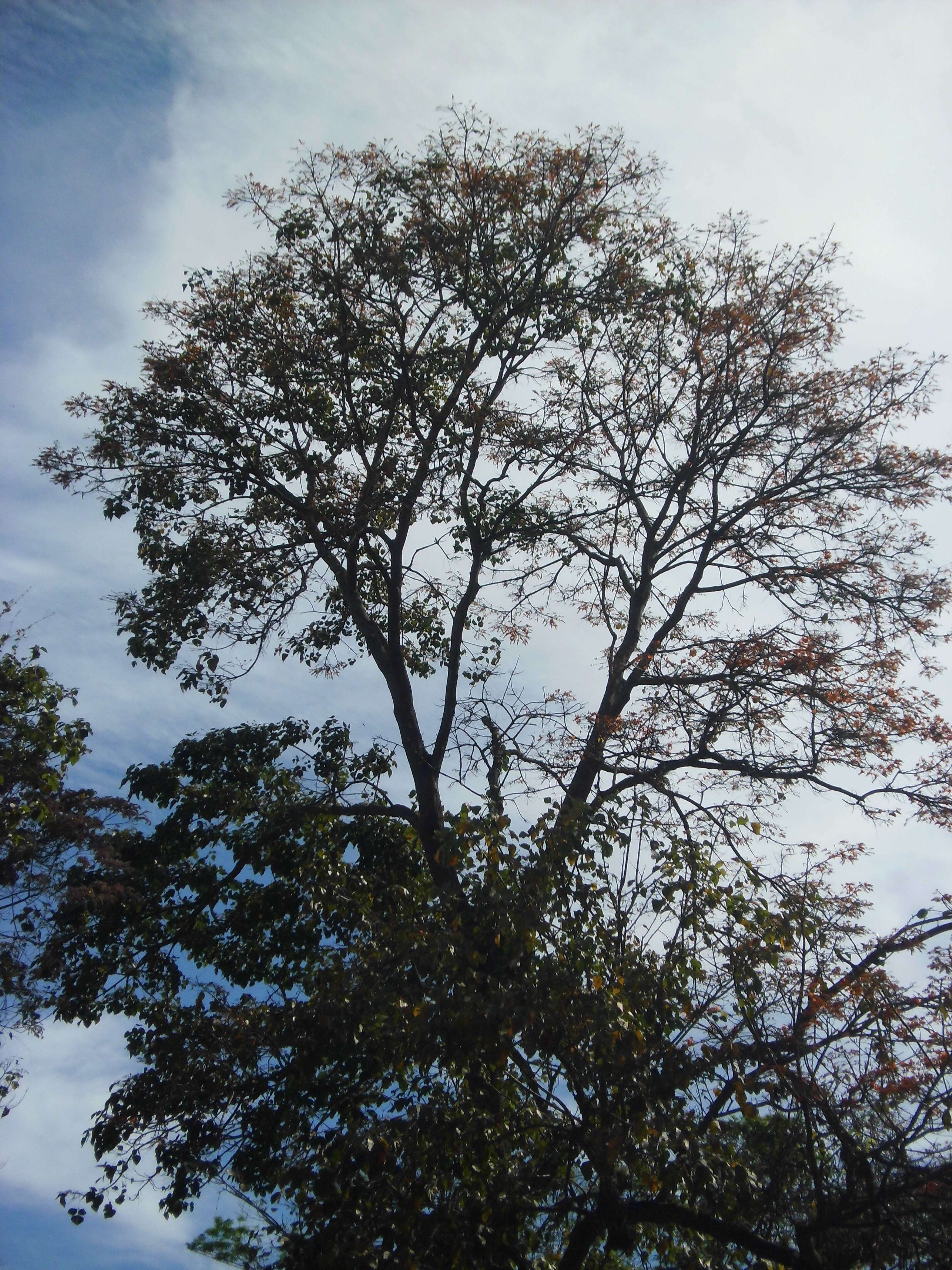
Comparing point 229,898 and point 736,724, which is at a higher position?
point 736,724

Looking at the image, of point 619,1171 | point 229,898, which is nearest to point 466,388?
point 229,898

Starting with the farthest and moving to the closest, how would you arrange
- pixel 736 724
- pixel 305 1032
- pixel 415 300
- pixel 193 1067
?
pixel 415 300 < pixel 736 724 < pixel 193 1067 < pixel 305 1032

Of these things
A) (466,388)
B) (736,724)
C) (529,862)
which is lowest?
(529,862)

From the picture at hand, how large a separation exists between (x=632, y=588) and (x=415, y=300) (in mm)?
4003

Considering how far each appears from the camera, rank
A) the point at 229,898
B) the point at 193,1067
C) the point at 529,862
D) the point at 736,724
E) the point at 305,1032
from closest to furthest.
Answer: the point at 529,862 < the point at 305,1032 < the point at 193,1067 < the point at 736,724 < the point at 229,898

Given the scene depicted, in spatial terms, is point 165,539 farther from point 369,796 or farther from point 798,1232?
point 798,1232

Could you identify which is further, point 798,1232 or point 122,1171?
point 122,1171

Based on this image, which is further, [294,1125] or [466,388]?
[466,388]

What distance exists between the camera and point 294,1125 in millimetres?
6984

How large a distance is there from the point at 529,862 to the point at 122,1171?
4674 mm

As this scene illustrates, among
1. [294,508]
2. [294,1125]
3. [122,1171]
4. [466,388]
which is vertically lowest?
[122,1171]

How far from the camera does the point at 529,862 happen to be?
251 inches

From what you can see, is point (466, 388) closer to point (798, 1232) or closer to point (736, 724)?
point (736, 724)

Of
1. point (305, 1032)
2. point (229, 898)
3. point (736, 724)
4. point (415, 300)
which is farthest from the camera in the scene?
point (415, 300)
